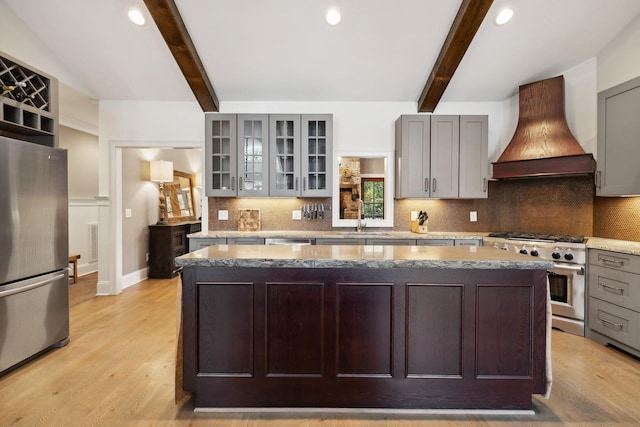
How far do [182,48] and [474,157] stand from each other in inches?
141

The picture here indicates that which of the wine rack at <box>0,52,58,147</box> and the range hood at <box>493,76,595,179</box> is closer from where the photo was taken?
the wine rack at <box>0,52,58,147</box>

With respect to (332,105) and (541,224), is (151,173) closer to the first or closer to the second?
(332,105)

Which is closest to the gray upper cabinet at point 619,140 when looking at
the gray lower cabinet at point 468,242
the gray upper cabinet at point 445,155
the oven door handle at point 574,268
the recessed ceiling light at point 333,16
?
the oven door handle at point 574,268

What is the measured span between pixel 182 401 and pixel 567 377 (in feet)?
9.00

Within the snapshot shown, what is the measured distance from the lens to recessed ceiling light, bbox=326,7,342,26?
10.4 ft

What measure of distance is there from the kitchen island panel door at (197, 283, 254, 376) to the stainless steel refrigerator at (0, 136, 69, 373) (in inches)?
66.1

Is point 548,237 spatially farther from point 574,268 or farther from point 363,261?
point 363,261

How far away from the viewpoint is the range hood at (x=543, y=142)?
3535mm

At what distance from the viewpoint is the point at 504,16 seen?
3146 mm

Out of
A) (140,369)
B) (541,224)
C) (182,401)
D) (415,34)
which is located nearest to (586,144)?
(541,224)

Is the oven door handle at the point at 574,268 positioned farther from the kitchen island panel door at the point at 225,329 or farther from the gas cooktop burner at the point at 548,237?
the kitchen island panel door at the point at 225,329

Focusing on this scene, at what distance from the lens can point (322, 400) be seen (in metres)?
2.03

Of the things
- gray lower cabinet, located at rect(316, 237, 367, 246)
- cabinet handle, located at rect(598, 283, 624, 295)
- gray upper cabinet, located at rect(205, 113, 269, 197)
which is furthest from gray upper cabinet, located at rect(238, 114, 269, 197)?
cabinet handle, located at rect(598, 283, 624, 295)

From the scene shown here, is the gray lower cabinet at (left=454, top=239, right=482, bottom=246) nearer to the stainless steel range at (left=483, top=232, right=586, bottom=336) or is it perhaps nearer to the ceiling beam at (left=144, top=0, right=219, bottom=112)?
the stainless steel range at (left=483, top=232, right=586, bottom=336)
